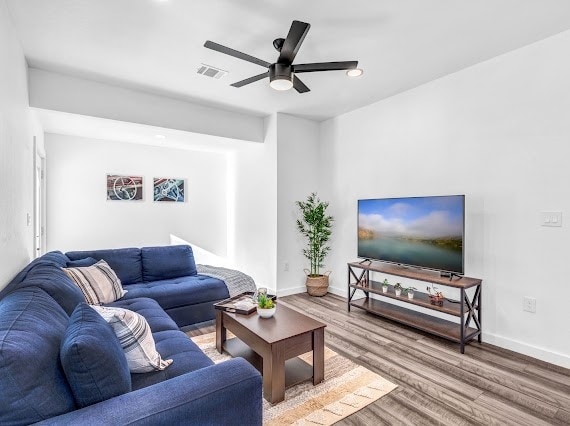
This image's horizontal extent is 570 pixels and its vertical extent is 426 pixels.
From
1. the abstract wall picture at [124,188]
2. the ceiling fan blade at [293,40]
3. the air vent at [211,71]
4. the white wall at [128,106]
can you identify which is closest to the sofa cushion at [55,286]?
the white wall at [128,106]

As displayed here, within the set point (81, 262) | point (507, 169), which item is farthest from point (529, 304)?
point (81, 262)

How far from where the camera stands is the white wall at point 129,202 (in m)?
4.63

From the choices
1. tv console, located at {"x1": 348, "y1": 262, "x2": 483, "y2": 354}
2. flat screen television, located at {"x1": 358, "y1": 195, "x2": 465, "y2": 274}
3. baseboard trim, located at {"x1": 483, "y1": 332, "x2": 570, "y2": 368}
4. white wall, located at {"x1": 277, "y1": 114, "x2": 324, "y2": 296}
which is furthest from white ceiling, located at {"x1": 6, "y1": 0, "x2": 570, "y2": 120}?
baseboard trim, located at {"x1": 483, "y1": 332, "x2": 570, "y2": 368}

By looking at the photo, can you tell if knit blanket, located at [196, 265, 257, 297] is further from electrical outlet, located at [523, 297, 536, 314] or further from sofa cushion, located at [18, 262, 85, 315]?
electrical outlet, located at [523, 297, 536, 314]

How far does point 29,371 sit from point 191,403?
0.54 meters

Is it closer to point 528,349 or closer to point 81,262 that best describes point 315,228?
point 528,349

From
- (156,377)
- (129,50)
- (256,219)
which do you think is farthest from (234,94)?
(156,377)

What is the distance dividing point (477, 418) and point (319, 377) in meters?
1.01

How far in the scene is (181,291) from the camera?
324cm

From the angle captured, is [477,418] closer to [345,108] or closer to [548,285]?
[548,285]

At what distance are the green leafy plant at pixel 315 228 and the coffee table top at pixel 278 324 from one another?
6.93 ft

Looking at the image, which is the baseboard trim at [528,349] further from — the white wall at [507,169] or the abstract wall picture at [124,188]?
the abstract wall picture at [124,188]

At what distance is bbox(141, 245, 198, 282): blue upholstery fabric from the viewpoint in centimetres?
365

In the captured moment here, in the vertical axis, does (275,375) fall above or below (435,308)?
below
